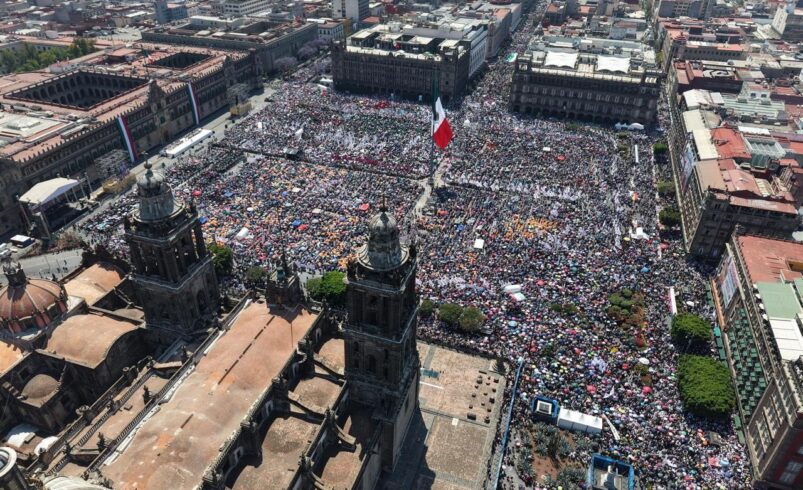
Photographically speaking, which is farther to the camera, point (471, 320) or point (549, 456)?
point (471, 320)

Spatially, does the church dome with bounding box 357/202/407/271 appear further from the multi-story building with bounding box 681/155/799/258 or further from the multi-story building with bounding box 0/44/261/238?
the multi-story building with bounding box 0/44/261/238

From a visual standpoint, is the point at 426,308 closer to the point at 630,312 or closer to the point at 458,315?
the point at 458,315

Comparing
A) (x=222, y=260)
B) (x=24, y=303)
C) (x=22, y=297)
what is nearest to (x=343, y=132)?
(x=222, y=260)

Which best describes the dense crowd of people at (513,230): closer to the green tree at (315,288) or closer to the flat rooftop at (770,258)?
the green tree at (315,288)

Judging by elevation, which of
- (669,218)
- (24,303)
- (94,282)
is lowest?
(669,218)

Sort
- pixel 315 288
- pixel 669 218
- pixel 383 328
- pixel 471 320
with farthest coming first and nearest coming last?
1. pixel 669 218
2. pixel 315 288
3. pixel 471 320
4. pixel 383 328

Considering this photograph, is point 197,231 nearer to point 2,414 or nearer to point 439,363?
point 2,414

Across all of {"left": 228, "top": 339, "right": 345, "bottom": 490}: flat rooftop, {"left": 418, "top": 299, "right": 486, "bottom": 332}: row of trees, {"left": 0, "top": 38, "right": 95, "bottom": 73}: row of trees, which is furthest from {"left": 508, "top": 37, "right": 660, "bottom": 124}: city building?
{"left": 0, "top": 38, "right": 95, "bottom": 73}: row of trees
